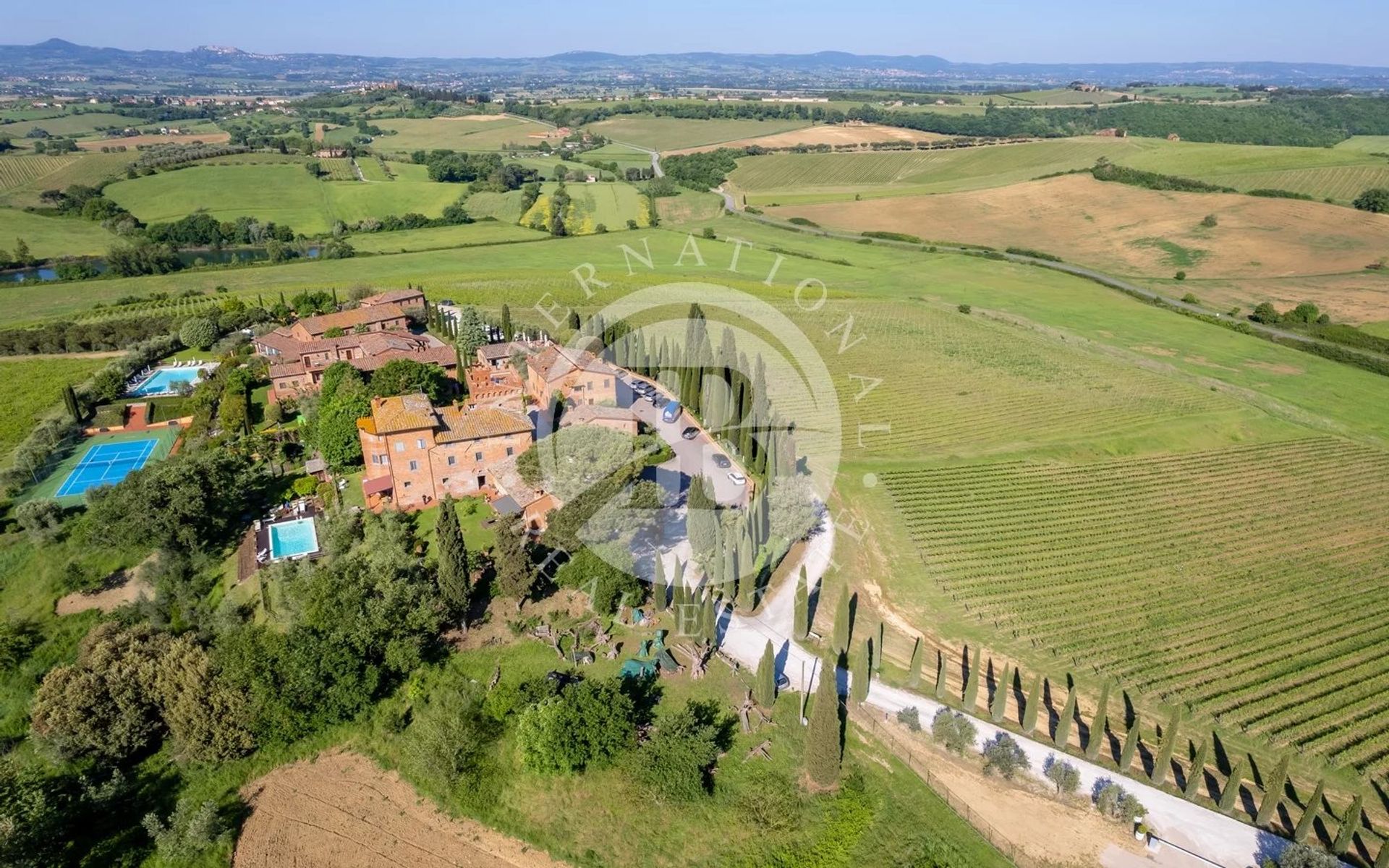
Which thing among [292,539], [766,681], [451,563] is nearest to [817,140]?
[292,539]

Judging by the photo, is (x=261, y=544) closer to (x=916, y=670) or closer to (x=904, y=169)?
(x=916, y=670)

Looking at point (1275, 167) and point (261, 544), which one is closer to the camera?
point (261, 544)

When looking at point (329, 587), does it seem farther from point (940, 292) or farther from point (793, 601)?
point (940, 292)

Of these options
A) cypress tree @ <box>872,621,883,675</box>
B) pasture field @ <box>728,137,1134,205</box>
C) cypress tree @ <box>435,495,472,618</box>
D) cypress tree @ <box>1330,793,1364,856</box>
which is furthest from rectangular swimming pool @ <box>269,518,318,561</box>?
pasture field @ <box>728,137,1134,205</box>

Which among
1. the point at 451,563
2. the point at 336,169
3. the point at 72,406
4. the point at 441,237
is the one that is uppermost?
the point at 336,169

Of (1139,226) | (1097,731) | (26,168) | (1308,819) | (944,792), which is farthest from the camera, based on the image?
(26,168)

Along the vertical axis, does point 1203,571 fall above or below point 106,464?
above

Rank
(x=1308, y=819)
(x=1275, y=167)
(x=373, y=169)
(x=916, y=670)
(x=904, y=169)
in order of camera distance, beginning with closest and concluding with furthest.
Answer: (x=1308, y=819), (x=916, y=670), (x=1275, y=167), (x=373, y=169), (x=904, y=169)

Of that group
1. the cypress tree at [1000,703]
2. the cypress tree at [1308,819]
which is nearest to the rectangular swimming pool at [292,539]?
the cypress tree at [1000,703]
